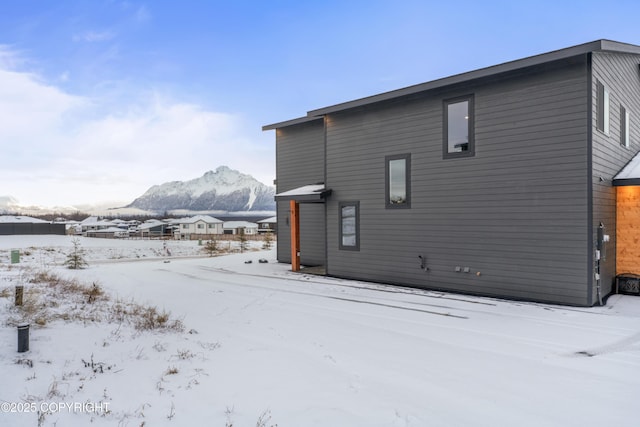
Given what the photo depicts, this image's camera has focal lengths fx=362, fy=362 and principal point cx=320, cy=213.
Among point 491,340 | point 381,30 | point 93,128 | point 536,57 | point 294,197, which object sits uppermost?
point 381,30

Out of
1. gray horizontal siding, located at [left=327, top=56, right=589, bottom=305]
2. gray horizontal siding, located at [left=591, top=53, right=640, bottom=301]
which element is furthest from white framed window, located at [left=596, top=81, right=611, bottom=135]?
gray horizontal siding, located at [left=327, top=56, right=589, bottom=305]

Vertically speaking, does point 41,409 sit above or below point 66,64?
below

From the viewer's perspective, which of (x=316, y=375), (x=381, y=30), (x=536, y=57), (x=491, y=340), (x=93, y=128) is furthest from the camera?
(x=93, y=128)

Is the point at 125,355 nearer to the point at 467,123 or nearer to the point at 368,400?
the point at 368,400

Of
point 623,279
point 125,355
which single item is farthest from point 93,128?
point 623,279

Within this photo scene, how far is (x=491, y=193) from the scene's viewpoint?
8.26 metres

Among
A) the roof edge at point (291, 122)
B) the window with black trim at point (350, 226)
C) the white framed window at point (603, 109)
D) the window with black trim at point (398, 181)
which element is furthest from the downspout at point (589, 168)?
the roof edge at point (291, 122)

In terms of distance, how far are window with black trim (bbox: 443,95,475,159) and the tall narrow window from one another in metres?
3.82

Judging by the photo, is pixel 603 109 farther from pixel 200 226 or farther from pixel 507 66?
pixel 200 226

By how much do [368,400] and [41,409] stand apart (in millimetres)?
2845

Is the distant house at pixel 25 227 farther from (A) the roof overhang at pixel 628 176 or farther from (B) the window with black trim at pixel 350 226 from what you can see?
(A) the roof overhang at pixel 628 176

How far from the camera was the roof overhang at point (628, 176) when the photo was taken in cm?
810

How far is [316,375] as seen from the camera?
3998mm

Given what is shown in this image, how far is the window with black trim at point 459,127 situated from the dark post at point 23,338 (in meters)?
8.55
